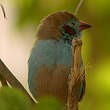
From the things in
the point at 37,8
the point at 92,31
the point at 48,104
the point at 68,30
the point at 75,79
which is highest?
the point at 48,104

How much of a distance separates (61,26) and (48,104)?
7.22ft

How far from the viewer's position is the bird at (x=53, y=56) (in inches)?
98.6

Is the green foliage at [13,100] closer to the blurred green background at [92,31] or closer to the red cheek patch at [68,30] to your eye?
the blurred green background at [92,31]

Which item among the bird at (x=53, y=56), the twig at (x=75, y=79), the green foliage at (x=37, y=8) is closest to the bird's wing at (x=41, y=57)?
the bird at (x=53, y=56)

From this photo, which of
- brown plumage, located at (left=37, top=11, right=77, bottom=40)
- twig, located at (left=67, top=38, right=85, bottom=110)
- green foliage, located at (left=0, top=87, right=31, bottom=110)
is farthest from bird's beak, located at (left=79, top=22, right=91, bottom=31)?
green foliage, located at (left=0, top=87, right=31, bottom=110)

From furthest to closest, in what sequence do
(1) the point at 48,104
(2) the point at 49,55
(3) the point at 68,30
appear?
(3) the point at 68,30
(2) the point at 49,55
(1) the point at 48,104

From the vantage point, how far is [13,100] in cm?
79

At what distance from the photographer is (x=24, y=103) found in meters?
0.79

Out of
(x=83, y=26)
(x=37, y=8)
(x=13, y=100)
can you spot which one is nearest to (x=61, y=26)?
Result: (x=83, y=26)

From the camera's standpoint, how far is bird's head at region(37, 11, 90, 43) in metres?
2.87

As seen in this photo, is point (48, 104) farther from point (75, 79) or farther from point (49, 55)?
point (49, 55)

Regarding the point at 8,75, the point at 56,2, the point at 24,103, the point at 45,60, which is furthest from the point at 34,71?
the point at 24,103

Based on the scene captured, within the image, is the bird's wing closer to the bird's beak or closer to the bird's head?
the bird's head

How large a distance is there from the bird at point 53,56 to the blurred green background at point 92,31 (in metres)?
0.10
